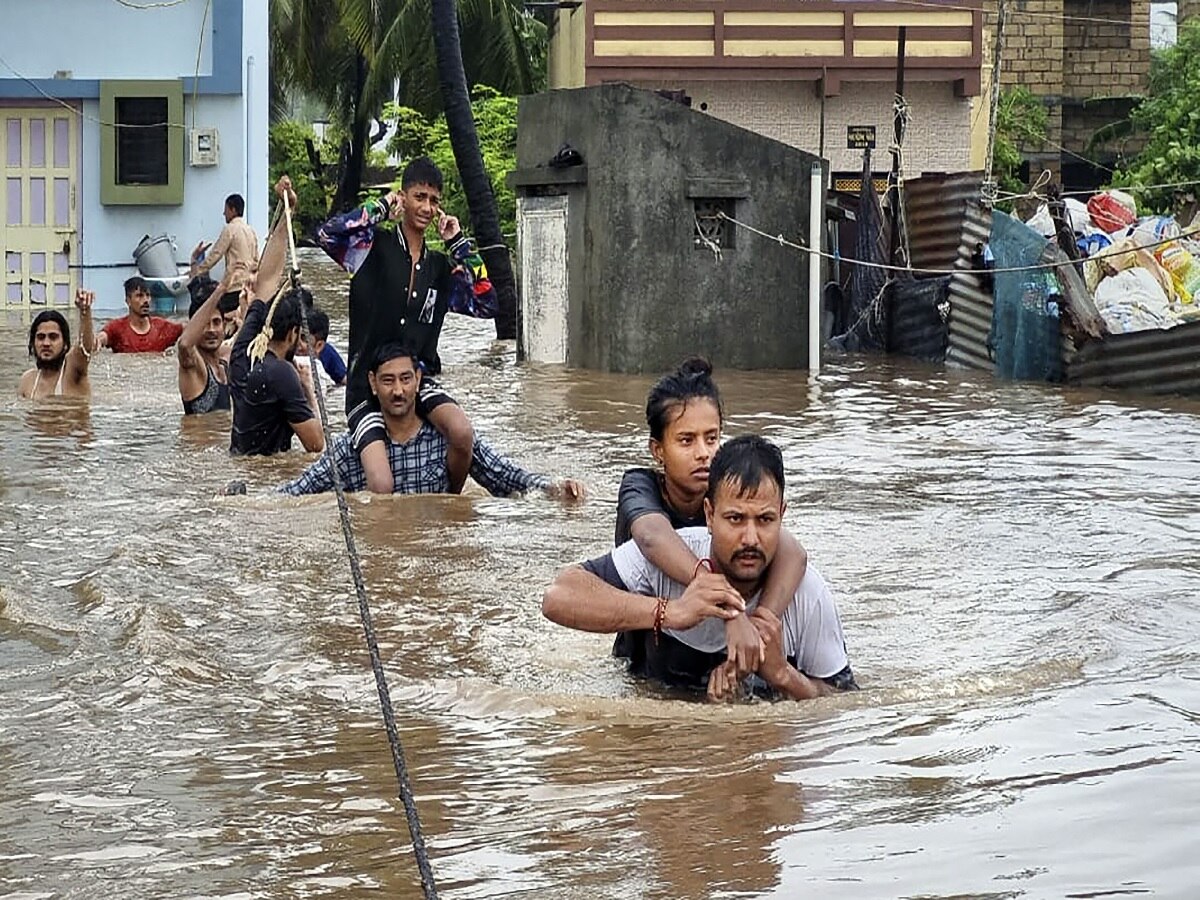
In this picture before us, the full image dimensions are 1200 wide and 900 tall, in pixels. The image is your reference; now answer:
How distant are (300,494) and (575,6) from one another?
70.1 feet

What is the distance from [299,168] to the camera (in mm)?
51094

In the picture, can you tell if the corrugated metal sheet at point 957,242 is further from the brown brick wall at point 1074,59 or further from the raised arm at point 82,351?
the brown brick wall at point 1074,59

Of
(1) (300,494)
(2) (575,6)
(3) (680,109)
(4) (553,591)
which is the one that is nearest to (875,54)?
(2) (575,6)

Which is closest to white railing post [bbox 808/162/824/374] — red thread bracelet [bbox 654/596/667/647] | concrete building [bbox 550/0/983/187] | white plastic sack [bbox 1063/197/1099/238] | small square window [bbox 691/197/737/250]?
small square window [bbox 691/197/737/250]

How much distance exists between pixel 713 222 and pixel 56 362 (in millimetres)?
6379

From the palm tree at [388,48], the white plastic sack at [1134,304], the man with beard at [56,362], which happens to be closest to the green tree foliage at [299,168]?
the palm tree at [388,48]

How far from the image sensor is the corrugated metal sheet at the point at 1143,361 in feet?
50.0

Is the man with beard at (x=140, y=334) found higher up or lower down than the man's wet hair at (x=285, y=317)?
lower down

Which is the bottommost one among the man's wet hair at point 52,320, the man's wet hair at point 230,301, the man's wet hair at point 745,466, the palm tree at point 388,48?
the man's wet hair at point 745,466

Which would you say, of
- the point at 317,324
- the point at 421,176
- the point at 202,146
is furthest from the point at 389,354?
the point at 202,146

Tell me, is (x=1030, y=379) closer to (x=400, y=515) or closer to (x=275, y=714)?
(x=400, y=515)

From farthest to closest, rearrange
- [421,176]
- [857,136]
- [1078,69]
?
1. [1078,69]
2. [857,136]
3. [421,176]

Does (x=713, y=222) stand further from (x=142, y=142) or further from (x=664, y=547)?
(x=664, y=547)

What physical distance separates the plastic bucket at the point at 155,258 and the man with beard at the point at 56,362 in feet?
32.8
